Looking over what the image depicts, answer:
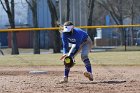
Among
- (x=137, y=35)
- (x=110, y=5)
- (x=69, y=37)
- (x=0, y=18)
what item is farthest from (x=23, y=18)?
(x=69, y=37)

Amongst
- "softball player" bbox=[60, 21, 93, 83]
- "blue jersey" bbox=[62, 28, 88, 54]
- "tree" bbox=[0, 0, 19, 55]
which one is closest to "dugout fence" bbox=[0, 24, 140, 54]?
"tree" bbox=[0, 0, 19, 55]

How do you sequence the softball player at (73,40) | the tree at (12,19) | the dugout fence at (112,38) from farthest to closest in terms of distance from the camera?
the dugout fence at (112,38), the tree at (12,19), the softball player at (73,40)

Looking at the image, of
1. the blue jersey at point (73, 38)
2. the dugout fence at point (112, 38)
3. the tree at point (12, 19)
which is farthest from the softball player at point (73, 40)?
the dugout fence at point (112, 38)

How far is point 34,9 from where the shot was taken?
35.6 metres

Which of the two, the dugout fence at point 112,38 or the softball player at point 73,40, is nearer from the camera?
the softball player at point 73,40

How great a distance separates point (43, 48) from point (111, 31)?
12.8 meters

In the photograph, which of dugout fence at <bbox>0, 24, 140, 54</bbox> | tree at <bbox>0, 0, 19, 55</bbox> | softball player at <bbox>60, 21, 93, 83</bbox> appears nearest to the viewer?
softball player at <bbox>60, 21, 93, 83</bbox>

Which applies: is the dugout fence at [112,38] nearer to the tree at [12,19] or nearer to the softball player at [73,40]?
the tree at [12,19]

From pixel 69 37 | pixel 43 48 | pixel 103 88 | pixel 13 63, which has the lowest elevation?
pixel 43 48

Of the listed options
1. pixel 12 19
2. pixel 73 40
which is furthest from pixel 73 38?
pixel 12 19

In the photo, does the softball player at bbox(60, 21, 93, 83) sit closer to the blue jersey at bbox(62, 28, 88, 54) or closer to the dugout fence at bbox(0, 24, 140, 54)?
the blue jersey at bbox(62, 28, 88, 54)

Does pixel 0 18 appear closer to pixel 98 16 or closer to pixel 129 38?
pixel 98 16

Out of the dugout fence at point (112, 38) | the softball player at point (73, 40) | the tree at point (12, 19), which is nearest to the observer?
the softball player at point (73, 40)

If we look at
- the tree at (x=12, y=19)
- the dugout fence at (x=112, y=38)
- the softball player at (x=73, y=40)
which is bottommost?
the dugout fence at (x=112, y=38)
